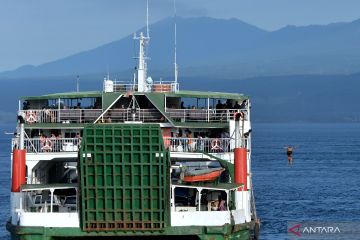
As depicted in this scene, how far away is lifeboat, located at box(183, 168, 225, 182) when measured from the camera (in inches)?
1762

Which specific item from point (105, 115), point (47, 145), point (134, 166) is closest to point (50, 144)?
point (47, 145)

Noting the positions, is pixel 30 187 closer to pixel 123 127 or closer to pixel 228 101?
pixel 123 127

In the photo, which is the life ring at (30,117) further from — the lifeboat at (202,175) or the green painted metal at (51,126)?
the lifeboat at (202,175)

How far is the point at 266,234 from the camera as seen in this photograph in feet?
198

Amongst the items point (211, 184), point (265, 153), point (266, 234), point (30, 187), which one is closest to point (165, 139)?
point (211, 184)

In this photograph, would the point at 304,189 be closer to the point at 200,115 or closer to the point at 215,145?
the point at 200,115

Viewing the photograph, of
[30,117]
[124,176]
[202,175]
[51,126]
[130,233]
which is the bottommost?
[130,233]

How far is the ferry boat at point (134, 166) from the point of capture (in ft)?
139

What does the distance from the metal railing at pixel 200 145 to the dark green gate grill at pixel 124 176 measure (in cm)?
364

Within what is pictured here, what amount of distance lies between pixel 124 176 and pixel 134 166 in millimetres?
510

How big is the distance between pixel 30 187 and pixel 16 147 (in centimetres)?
196

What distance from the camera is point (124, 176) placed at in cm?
4247

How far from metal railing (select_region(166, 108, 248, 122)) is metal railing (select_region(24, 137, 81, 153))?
4.38 meters

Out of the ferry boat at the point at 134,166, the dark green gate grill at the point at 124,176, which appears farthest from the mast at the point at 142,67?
the dark green gate grill at the point at 124,176
